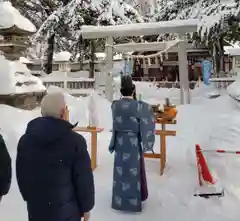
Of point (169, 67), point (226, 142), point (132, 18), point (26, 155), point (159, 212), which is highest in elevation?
point (132, 18)

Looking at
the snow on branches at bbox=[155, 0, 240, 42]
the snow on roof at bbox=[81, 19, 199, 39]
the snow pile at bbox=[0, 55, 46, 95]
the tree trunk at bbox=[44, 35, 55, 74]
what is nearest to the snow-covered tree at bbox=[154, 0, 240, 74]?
the snow on branches at bbox=[155, 0, 240, 42]

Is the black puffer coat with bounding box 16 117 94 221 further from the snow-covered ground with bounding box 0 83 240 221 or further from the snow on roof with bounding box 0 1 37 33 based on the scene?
the snow on roof with bounding box 0 1 37 33

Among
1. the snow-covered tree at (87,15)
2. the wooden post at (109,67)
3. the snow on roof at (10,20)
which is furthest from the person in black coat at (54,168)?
the snow-covered tree at (87,15)

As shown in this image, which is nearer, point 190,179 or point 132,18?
point 190,179

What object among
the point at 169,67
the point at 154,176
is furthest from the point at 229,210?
the point at 169,67

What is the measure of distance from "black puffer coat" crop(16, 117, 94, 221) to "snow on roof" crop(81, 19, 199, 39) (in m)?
9.25

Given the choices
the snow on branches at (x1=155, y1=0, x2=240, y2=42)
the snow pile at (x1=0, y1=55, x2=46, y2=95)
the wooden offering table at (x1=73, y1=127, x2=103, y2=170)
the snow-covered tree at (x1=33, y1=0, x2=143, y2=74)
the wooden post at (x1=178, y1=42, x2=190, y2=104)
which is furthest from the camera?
the snow-covered tree at (x1=33, y1=0, x2=143, y2=74)

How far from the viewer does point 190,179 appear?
5312 mm

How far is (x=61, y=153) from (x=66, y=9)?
17.6 meters

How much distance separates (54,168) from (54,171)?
21mm

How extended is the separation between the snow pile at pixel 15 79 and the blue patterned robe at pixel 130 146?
492cm

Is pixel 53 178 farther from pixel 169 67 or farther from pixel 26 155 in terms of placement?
pixel 169 67

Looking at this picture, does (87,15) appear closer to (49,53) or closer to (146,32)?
(49,53)

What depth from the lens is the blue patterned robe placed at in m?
4.12
